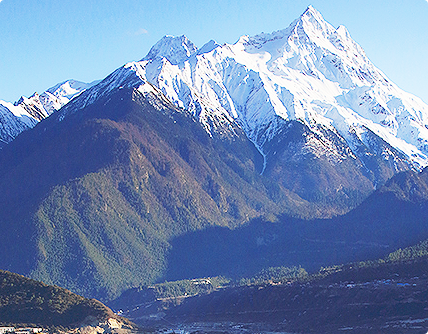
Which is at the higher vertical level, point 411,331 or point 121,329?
point 121,329

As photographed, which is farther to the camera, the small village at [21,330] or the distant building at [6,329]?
the small village at [21,330]

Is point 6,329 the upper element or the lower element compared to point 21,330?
upper

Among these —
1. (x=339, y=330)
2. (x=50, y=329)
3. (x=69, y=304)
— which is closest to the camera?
(x=50, y=329)

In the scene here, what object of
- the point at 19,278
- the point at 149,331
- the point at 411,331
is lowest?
the point at 411,331

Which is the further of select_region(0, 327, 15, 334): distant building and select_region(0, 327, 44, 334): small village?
select_region(0, 327, 44, 334): small village

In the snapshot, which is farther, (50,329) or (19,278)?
(19,278)

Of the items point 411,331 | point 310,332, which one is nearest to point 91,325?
point 310,332

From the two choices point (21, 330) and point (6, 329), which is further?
point (21, 330)

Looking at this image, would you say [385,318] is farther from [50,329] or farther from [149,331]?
[50,329]

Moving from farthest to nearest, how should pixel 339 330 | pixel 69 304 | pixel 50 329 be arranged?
1. pixel 339 330
2. pixel 69 304
3. pixel 50 329

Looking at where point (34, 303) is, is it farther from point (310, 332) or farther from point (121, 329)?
point (310, 332)
